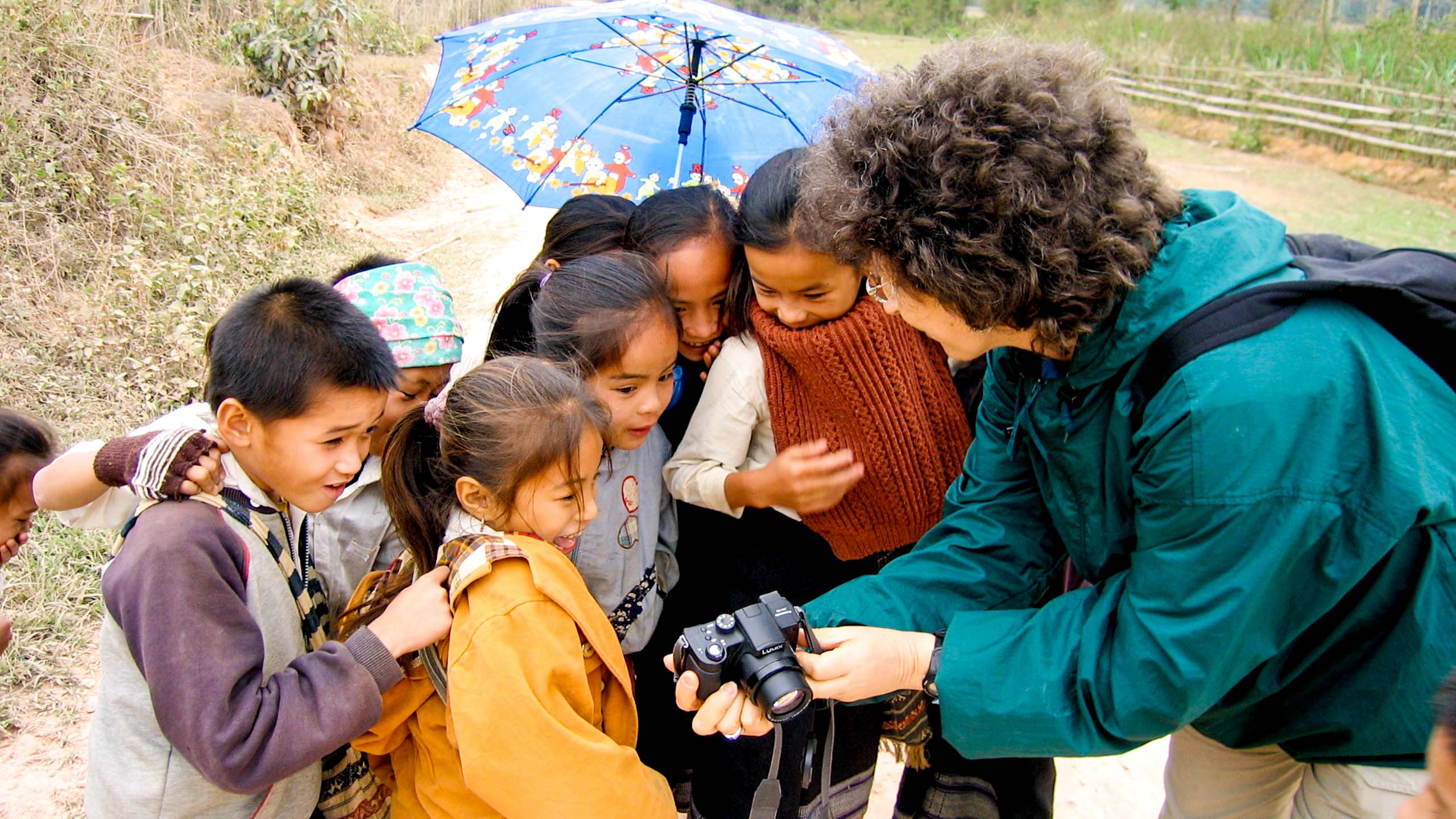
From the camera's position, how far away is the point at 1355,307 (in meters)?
1.29

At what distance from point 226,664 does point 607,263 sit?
111 cm

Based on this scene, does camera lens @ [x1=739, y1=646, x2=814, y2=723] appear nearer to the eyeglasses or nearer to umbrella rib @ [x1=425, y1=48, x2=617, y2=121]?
the eyeglasses

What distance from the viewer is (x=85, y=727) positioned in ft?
9.72

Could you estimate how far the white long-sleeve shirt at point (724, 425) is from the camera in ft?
7.00

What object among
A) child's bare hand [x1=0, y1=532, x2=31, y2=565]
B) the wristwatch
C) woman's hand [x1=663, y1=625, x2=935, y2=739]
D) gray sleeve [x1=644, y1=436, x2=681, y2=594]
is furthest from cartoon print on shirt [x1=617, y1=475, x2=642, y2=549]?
child's bare hand [x1=0, y1=532, x2=31, y2=565]

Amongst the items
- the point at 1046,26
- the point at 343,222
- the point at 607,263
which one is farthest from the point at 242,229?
the point at 1046,26

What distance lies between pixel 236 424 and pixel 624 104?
1789mm

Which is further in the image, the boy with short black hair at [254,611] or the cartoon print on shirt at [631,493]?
the cartoon print on shirt at [631,493]

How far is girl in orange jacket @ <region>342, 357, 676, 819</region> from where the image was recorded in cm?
159

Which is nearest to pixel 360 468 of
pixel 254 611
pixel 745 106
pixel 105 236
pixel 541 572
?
pixel 254 611

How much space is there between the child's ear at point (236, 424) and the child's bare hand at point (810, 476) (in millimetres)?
997

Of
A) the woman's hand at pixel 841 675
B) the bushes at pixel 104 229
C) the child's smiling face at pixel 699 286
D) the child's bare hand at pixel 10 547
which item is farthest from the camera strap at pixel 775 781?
the bushes at pixel 104 229

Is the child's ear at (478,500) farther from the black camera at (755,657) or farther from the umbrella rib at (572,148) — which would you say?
the umbrella rib at (572,148)

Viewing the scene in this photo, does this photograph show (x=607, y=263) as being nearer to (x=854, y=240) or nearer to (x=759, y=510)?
(x=759, y=510)
